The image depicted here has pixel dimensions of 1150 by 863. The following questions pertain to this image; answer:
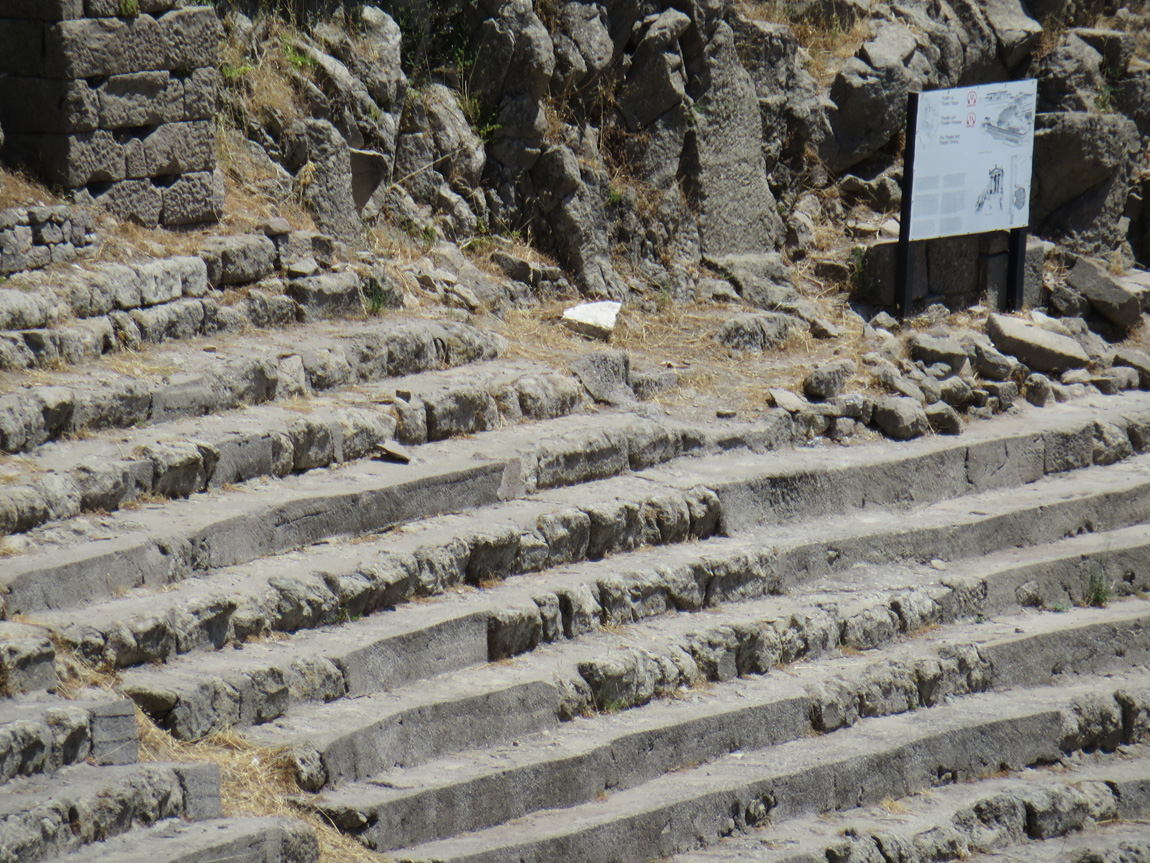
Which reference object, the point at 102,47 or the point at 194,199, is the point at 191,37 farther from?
the point at 194,199

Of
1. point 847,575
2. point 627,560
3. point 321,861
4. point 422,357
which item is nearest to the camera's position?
point 321,861

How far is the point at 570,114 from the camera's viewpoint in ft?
30.5

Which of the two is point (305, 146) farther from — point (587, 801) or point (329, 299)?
point (587, 801)

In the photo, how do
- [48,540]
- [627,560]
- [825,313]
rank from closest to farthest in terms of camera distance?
[48,540]
[627,560]
[825,313]

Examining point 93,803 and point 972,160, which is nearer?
point 93,803

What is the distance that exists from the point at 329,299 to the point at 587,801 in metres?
3.37

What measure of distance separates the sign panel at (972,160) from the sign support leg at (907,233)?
1.4 inches

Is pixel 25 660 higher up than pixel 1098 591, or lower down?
higher up

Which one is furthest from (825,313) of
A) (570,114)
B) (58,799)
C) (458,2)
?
(58,799)

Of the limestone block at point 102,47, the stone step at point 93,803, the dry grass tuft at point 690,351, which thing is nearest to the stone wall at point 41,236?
the limestone block at point 102,47

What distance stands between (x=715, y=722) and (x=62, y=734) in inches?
99.8

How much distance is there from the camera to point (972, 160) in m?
9.41

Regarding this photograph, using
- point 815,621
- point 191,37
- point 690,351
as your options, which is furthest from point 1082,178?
point 191,37

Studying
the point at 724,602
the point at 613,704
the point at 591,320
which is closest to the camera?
the point at 613,704
